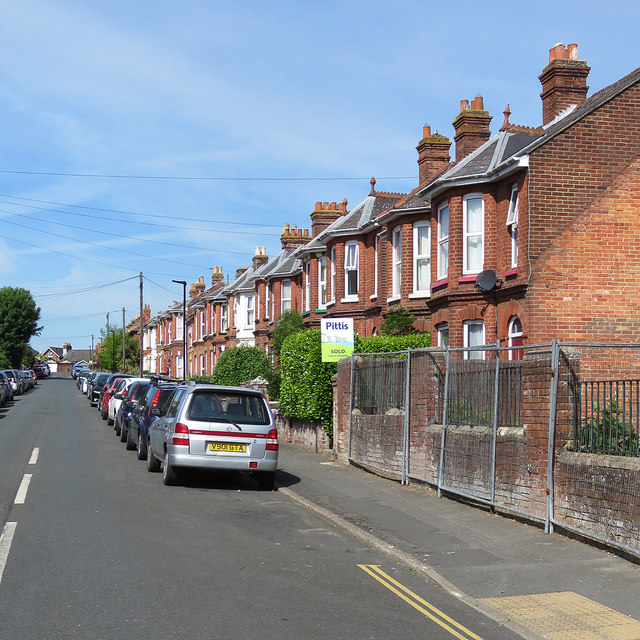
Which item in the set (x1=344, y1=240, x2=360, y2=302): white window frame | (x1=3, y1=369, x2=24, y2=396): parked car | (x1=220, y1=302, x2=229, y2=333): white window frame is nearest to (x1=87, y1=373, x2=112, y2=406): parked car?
(x1=3, y1=369, x2=24, y2=396): parked car

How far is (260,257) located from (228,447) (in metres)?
43.7

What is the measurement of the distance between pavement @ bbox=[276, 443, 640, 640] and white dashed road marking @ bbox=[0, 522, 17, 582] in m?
3.85

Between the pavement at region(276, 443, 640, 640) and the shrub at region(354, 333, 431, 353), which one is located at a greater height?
the shrub at region(354, 333, 431, 353)

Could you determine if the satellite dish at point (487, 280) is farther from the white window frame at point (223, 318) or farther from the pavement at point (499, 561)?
the white window frame at point (223, 318)

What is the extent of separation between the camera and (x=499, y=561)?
8500 millimetres

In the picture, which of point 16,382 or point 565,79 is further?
point 16,382

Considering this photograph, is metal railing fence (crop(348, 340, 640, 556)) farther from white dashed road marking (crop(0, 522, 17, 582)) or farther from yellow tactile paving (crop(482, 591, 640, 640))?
white dashed road marking (crop(0, 522, 17, 582))

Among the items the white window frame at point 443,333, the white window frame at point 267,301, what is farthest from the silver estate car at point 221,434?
the white window frame at point 267,301

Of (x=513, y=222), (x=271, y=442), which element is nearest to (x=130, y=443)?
(x=271, y=442)

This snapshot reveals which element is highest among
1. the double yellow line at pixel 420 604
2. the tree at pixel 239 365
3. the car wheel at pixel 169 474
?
the tree at pixel 239 365

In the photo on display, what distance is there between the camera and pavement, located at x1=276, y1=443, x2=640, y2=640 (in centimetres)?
661

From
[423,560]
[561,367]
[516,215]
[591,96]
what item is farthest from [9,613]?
[591,96]

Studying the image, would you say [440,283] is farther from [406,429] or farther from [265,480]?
[265,480]

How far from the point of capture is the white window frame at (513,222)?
1948cm
